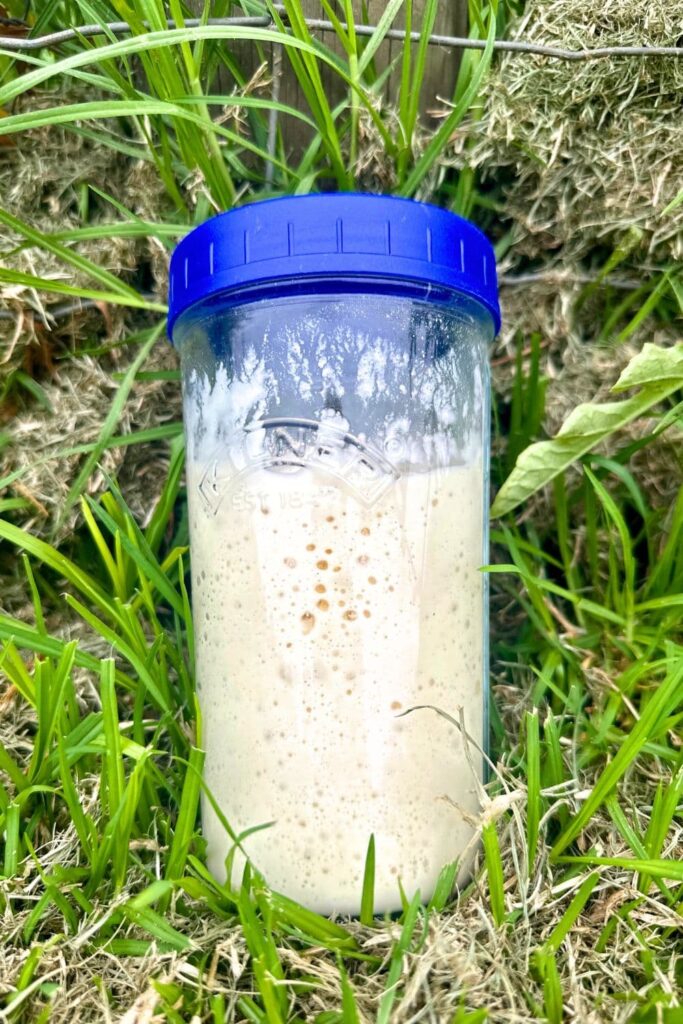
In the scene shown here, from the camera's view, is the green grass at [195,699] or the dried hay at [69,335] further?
the dried hay at [69,335]

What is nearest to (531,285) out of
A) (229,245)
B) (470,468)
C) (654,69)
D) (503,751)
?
(654,69)

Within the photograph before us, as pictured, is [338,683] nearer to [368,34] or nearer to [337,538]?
[337,538]

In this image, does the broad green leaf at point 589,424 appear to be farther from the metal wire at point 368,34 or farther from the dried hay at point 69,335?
the dried hay at point 69,335

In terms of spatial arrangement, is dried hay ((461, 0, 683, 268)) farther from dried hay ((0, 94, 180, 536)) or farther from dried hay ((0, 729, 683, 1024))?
dried hay ((0, 729, 683, 1024))

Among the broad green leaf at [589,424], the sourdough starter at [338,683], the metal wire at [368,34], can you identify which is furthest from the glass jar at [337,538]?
the metal wire at [368,34]

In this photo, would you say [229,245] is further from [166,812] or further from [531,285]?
[166,812]

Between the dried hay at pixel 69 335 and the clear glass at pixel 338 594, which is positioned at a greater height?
the dried hay at pixel 69 335
